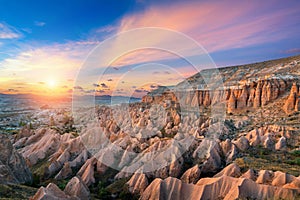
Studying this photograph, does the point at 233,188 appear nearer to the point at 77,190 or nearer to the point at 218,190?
the point at 218,190

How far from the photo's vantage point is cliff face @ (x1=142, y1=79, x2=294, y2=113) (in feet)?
191

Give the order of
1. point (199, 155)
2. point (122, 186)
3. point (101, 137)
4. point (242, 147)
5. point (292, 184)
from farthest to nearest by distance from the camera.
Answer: point (101, 137)
point (242, 147)
point (199, 155)
point (122, 186)
point (292, 184)

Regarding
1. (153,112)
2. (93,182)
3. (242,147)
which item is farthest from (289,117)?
(93,182)

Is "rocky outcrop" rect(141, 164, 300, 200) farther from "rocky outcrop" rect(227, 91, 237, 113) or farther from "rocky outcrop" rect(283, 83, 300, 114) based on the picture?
"rocky outcrop" rect(227, 91, 237, 113)

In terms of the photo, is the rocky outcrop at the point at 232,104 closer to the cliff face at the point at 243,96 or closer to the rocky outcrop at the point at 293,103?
the cliff face at the point at 243,96

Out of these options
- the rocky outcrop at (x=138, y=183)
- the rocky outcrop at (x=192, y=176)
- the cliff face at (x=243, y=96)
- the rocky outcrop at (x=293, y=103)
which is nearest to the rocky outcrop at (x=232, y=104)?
the cliff face at (x=243, y=96)

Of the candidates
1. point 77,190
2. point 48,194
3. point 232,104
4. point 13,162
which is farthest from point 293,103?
point 13,162

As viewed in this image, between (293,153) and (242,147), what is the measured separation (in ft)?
20.2

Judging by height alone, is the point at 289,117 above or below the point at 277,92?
below

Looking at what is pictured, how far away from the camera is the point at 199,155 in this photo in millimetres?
28297

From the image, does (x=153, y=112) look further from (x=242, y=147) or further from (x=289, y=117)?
(x=242, y=147)

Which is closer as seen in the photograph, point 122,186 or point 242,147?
point 122,186

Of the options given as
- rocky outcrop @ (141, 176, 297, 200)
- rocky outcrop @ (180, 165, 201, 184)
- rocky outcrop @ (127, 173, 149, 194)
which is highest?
rocky outcrop @ (141, 176, 297, 200)

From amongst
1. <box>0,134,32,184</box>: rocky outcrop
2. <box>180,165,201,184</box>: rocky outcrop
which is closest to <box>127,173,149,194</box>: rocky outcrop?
<box>180,165,201,184</box>: rocky outcrop
